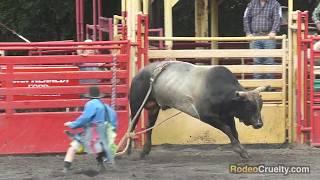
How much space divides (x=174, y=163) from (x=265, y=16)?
342 centimetres

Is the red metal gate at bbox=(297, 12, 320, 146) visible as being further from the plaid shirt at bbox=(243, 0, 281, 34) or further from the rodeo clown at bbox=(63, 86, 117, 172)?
the rodeo clown at bbox=(63, 86, 117, 172)

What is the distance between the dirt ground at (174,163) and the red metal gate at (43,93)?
0.28 metres

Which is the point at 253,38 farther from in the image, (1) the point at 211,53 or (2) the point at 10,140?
(2) the point at 10,140

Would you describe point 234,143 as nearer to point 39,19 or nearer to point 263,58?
point 263,58

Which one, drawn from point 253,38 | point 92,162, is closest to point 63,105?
point 92,162

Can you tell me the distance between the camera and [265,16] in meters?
11.4

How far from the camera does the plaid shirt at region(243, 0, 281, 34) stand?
1130 centimetres

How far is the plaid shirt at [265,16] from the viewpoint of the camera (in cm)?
1130

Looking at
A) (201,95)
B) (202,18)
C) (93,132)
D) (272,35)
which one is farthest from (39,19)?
(93,132)

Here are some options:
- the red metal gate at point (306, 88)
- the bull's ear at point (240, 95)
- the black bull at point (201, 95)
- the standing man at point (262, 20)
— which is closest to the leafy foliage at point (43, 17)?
the standing man at point (262, 20)

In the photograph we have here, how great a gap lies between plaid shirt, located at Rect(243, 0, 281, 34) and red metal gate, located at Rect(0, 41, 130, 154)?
2438mm

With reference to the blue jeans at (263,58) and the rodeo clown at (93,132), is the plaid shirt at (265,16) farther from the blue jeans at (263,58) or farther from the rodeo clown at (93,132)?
the rodeo clown at (93,132)

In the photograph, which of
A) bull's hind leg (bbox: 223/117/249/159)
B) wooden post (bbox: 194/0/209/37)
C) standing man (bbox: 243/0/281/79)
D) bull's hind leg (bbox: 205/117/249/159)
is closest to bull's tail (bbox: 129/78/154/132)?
bull's hind leg (bbox: 205/117/249/159)

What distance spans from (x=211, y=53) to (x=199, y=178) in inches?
115
